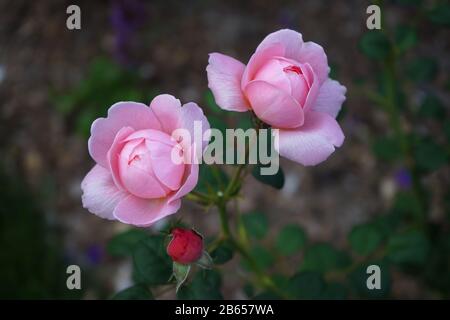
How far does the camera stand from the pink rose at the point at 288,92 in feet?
2.43

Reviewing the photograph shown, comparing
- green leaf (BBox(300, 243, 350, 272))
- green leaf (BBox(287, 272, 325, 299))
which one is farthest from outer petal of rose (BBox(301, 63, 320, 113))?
green leaf (BBox(300, 243, 350, 272))

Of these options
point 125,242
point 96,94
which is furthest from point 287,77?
point 96,94

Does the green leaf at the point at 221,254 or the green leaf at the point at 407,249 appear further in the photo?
the green leaf at the point at 407,249

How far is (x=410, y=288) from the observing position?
1787mm

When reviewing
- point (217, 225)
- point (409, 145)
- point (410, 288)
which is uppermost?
point (409, 145)

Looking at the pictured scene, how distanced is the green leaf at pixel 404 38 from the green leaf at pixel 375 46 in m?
0.05

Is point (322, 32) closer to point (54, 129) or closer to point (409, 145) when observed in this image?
point (409, 145)

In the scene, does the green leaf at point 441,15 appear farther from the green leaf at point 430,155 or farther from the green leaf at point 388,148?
the green leaf at point 388,148

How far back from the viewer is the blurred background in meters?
1.60

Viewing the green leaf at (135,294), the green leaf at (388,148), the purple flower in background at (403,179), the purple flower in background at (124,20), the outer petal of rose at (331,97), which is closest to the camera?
the outer petal of rose at (331,97)

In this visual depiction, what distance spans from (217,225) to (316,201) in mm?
365

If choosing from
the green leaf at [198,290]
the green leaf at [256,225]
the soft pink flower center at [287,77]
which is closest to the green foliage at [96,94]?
the green leaf at [256,225]

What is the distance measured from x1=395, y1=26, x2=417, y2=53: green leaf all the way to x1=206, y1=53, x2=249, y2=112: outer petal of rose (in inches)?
23.3
